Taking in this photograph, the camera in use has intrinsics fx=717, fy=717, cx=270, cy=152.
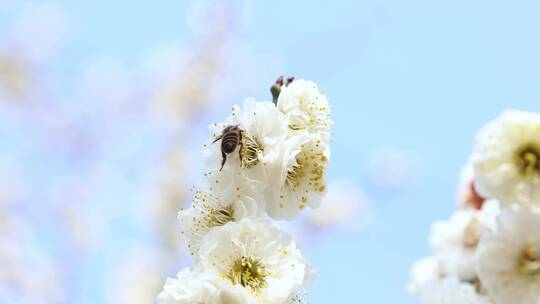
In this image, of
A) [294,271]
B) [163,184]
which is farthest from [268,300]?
[163,184]

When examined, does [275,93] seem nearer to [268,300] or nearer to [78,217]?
[268,300]

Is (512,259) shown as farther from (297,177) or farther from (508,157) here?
(297,177)

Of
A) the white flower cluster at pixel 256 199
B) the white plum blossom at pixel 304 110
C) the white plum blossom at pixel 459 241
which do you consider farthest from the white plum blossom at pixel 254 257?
the white plum blossom at pixel 459 241

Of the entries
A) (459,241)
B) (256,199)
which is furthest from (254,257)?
(459,241)

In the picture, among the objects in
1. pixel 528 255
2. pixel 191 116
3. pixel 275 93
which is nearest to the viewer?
pixel 528 255

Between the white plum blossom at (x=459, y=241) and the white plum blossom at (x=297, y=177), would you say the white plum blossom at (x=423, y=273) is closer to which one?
the white plum blossom at (x=459, y=241)
